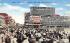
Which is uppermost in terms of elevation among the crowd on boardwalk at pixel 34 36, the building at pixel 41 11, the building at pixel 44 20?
the building at pixel 41 11

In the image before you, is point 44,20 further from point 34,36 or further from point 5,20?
point 5,20

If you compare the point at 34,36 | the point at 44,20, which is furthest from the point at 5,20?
the point at 44,20

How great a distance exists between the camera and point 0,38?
10.8ft

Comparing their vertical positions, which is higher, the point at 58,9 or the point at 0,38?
the point at 58,9

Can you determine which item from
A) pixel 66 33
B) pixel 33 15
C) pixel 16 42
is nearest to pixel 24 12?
pixel 33 15

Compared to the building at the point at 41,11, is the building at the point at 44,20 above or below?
below

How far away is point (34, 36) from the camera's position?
338 centimetres

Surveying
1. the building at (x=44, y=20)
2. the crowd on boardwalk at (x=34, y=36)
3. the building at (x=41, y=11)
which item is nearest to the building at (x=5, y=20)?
the crowd on boardwalk at (x=34, y=36)

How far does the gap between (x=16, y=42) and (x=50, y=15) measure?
2.98 ft

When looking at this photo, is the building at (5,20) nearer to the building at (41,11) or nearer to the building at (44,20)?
the building at (44,20)

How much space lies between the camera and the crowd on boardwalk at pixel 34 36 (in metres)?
3.34

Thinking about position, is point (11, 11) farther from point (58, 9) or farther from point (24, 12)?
point (58, 9)

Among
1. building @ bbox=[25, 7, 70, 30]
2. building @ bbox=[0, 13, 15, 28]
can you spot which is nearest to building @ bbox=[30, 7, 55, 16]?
building @ bbox=[25, 7, 70, 30]

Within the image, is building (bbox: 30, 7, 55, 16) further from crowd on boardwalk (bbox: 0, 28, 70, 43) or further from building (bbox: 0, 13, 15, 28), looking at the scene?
building (bbox: 0, 13, 15, 28)
